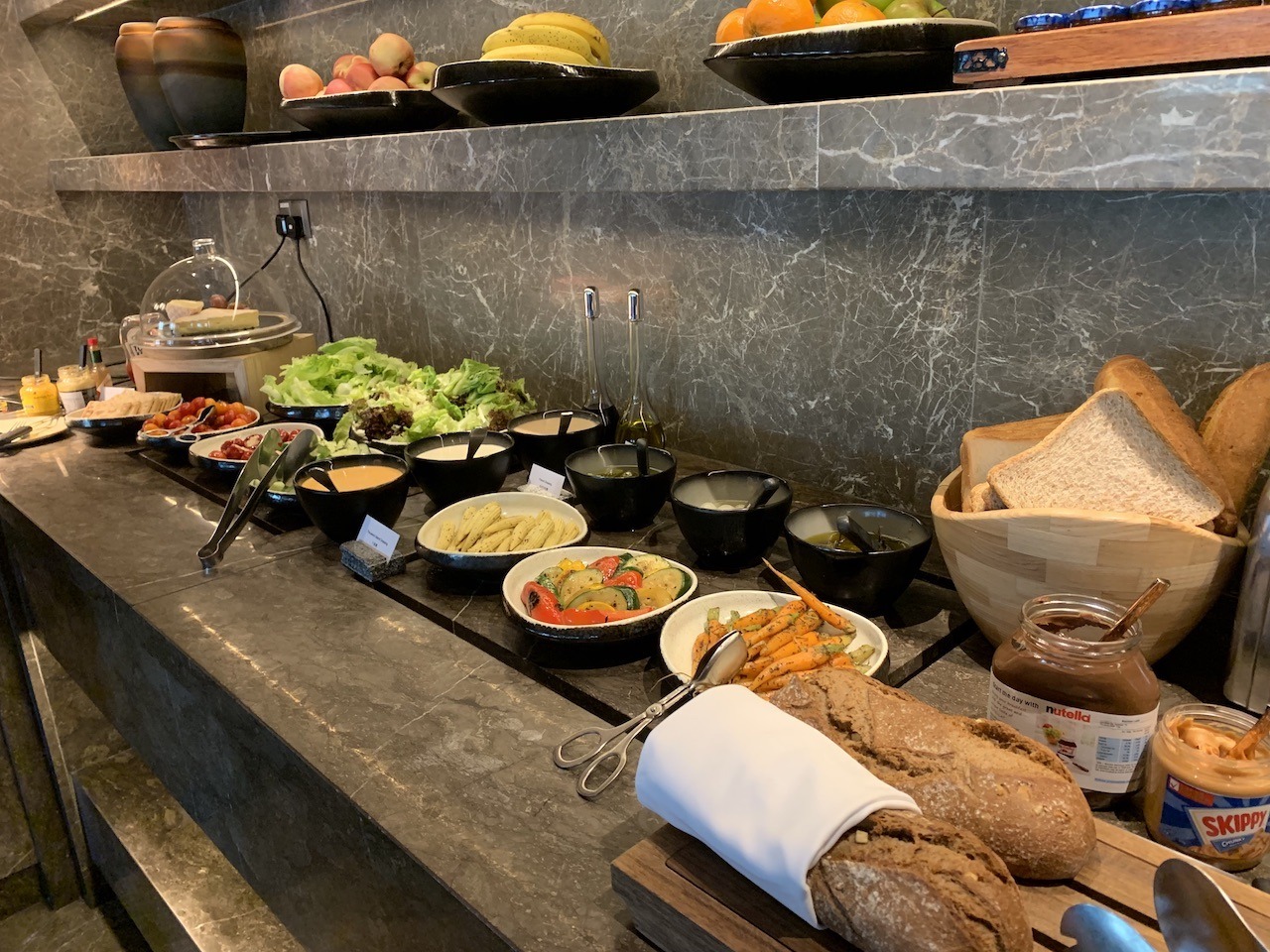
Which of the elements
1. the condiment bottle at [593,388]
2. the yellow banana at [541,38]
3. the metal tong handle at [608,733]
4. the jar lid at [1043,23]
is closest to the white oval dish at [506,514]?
the condiment bottle at [593,388]

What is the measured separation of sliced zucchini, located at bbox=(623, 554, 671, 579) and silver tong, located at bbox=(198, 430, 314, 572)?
0.69 m

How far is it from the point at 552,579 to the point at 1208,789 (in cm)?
78

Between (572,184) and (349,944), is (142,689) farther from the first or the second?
(572,184)

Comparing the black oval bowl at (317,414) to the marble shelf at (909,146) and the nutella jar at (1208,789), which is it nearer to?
the marble shelf at (909,146)

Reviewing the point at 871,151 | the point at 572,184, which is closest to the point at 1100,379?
the point at 871,151

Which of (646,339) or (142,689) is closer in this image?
(142,689)

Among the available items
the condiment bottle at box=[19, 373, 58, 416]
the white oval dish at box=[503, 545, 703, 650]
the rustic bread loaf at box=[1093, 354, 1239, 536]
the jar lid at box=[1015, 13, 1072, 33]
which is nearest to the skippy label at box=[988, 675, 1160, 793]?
the rustic bread loaf at box=[1093, 354, 1239, 536]

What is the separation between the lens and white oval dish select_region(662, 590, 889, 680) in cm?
105

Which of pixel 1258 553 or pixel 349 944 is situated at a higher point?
pixel 1258 553

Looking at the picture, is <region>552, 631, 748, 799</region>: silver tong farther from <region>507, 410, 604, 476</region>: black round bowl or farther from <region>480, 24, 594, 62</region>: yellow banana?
<region>480, 24, 594, 62</region>: yellow banana

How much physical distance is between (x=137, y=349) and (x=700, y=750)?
2.13 m

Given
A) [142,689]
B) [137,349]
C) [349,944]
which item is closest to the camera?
[349,944]

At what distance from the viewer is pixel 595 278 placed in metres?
1.91

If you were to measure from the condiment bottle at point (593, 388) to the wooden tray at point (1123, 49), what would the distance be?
853mm
